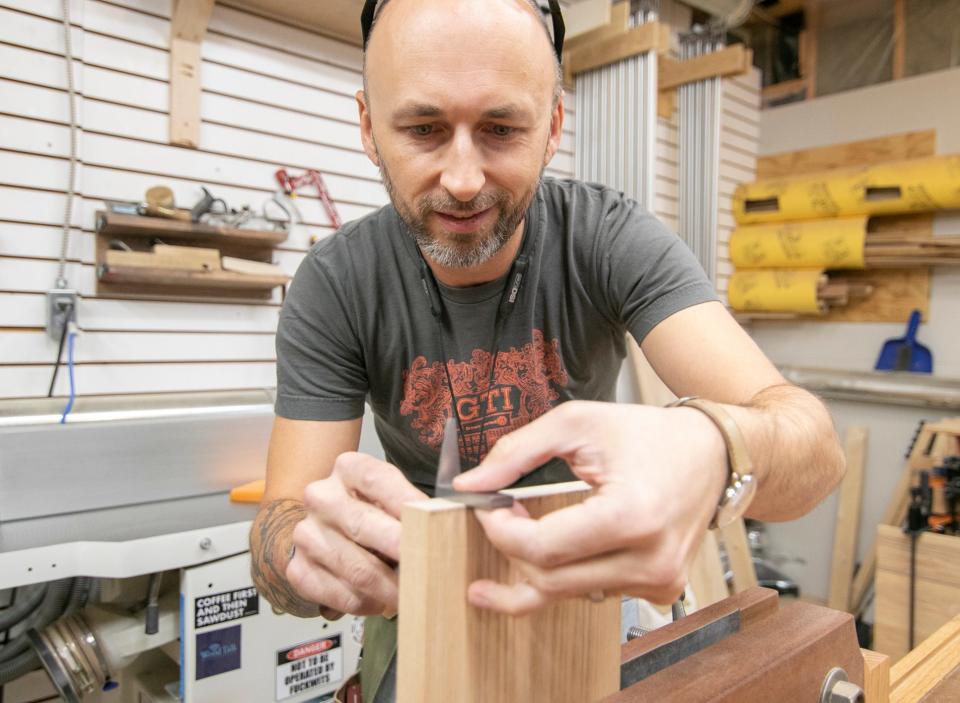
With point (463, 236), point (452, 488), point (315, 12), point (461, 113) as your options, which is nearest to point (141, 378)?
point (315, 12)

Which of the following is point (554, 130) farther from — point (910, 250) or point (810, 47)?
point (810, 47)

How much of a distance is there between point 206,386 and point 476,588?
1.87 metres

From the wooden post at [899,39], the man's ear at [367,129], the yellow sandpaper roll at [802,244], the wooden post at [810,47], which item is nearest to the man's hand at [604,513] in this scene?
the man's ear at [367,129]

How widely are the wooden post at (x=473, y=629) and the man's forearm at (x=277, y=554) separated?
382 millimetres

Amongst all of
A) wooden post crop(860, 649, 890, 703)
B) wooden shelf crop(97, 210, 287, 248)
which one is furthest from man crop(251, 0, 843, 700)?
wooden shelf crop(97, 210, 287, 248)

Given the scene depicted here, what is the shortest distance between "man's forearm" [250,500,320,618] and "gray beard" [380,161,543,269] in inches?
17.0

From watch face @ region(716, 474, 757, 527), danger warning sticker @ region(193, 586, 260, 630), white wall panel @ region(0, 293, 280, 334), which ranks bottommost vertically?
danger warning sticker @ region(193, 586, 260, 630)

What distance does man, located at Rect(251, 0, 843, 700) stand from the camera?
46cm

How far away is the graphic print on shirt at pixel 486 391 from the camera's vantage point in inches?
44.5

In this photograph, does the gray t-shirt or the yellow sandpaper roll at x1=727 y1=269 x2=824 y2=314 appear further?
Result: the yellow sandpaper roll at x1=727 y1=269 x2=824 y2=314

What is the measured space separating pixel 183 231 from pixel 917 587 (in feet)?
9.05

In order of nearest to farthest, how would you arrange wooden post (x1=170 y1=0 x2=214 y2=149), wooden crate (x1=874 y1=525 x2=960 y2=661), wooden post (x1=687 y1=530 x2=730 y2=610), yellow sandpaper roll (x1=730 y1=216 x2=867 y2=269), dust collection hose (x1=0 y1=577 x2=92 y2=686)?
1. dust collection hose (x1=0 y1=577 x2=92 y2=686)
2. wooden post (x1=170 y1=0 x2=214 y2=149)
3. wooden crate (x1=874 y1=525 x2=960 y2=661)
4. wooden post (x1=687 y1=530 x2=730 y2=610)
5. yellow sandpaper roll (x1=730 y1=216 x2=867 y2=269)

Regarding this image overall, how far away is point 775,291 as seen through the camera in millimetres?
3615

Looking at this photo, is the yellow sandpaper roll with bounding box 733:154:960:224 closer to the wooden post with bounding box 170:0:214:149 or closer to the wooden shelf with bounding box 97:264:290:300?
the wooden shelf with bounding box 97:264:290:300
